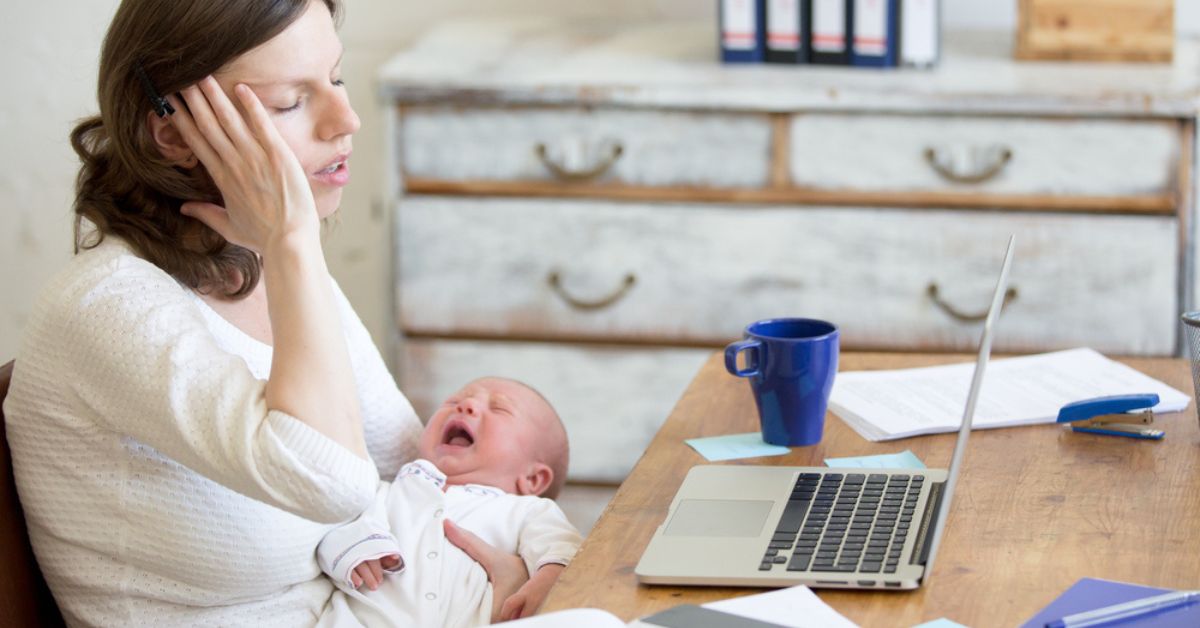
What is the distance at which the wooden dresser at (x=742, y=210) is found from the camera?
7.77ft

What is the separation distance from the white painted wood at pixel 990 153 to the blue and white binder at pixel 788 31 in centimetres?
18

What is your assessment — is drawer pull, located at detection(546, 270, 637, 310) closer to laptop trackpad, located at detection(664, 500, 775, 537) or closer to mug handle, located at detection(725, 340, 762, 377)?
mug handle, located at detection(725, 340, 762, 377)

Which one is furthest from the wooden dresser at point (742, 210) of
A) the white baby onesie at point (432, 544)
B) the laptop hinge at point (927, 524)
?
the laptop hinge at point (927, 524)

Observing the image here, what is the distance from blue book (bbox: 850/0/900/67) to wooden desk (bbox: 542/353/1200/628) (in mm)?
1120

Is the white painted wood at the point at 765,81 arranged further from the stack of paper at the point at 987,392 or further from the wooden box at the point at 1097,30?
the stack of paper at the point at 987,392

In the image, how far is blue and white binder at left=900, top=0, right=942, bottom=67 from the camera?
2.48m

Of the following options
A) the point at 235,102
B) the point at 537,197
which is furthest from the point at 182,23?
the point at 537,197

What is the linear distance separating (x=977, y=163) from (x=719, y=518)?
1416 mm

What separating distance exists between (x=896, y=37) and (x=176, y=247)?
1.53m

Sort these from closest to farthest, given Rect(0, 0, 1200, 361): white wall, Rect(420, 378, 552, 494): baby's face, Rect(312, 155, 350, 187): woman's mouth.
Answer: Rect(312, 155, 350, 187): woman's mouth, Rect(420, 378, 552, 494): baby's face, Rect(0, 0, 1200, 361): white wall

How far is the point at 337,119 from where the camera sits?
1334mm

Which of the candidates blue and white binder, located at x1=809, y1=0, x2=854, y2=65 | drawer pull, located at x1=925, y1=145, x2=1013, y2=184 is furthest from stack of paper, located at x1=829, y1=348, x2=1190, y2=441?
blue and white binder, located at x1=809, y1=0, x2=854, y2=65

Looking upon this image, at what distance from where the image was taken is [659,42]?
108 inches

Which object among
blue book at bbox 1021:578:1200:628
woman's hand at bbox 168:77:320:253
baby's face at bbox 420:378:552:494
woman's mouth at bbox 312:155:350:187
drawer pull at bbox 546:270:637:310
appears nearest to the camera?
blue book at bbox 1021:578:1200:628
